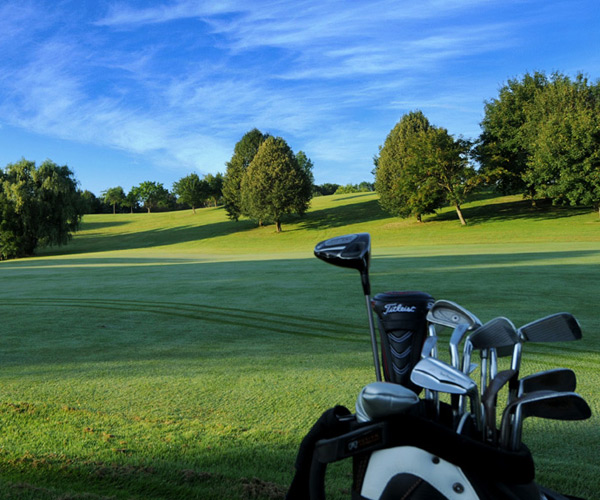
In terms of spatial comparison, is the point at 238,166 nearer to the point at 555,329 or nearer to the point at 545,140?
the point at 545,140

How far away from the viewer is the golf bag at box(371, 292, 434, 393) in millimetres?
2135

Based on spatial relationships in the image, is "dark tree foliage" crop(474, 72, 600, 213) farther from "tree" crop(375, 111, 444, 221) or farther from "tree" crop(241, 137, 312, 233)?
"tree" crop(241, 137, 312, 233)

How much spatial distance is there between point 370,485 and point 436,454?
0.25 meters

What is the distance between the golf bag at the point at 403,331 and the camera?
213 cm

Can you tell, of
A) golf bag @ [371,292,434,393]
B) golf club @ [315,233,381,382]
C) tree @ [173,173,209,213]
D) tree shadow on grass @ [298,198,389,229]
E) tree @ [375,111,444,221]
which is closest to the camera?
golf club @ [315,233,381,382]

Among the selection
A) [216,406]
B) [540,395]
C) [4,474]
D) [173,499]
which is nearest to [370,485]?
[540,395]

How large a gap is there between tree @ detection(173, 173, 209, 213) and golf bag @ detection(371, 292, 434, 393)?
7269cm

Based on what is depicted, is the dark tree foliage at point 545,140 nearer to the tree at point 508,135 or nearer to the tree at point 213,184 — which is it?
the tree at point 508,135

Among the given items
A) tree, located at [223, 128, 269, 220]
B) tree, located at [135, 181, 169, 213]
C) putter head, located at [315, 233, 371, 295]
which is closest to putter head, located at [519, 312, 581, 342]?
putter head, located at [315, 233, 371, 295]

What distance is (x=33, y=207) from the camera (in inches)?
1695

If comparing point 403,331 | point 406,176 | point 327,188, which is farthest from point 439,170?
point 327,188

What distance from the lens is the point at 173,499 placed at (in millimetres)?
2457

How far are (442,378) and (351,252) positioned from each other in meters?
0.71

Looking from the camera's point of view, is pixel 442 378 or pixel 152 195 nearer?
pixel 442 378
